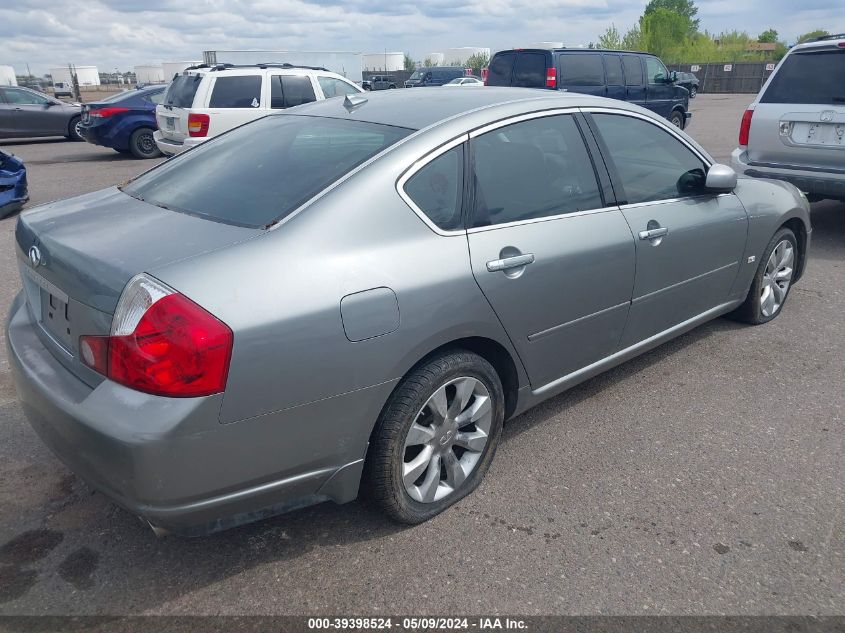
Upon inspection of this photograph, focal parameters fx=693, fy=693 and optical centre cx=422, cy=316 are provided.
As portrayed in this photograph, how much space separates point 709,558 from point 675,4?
122 m

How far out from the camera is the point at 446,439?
2.81 metres

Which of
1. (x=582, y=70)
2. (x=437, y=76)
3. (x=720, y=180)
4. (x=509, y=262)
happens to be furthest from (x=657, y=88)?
(x=437, y=76)

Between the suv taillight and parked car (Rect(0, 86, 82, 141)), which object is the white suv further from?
the suv taillight

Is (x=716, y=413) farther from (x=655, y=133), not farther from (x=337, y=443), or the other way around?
(x=337, y=443)

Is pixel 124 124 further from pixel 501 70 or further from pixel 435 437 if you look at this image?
pixel 435 437

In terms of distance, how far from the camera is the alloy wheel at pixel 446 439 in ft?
8.89

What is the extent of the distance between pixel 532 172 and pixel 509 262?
55cm

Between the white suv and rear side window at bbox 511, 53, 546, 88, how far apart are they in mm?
3821

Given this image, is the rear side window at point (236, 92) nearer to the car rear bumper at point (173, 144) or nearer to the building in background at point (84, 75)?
the car rear bumper at point (173, 144)

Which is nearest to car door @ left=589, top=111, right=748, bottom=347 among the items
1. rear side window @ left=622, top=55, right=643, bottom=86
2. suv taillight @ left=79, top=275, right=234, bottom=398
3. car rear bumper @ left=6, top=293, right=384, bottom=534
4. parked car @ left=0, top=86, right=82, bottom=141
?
car rear bumper @ left=6, top=293, right=384, bottom=534

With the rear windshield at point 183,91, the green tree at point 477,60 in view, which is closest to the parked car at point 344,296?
the rear windshield at point 183,91

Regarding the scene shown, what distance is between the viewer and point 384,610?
2.36 metres

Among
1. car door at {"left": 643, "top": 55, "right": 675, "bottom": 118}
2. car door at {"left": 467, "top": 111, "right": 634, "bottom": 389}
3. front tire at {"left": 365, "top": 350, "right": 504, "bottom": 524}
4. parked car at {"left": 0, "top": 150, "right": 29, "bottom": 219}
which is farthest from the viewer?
car door at {"left": 643, "top": 55, "right": 675, "bottom": 118}

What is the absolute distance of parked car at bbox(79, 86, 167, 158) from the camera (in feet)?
45.9
